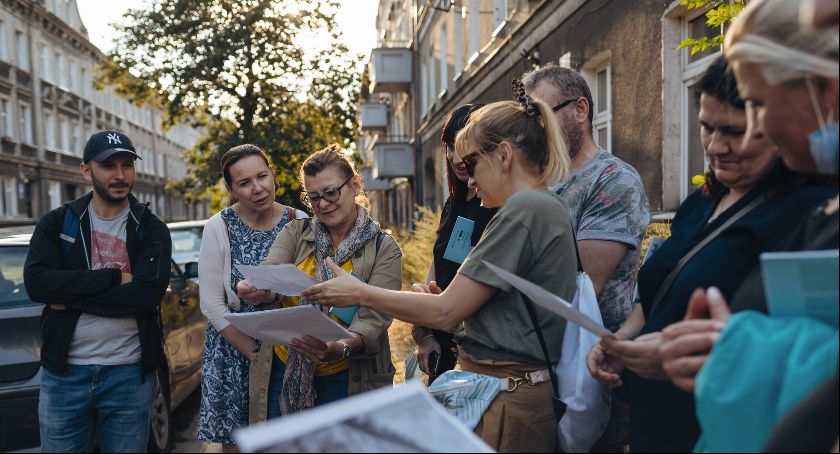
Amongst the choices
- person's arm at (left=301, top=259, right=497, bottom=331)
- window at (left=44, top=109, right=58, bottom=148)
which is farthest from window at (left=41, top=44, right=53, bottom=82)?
person's arm at (left=301, top=259, right=497, bottom=331)

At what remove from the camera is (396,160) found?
25.9 metres

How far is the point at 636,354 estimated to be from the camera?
1625 millimetres

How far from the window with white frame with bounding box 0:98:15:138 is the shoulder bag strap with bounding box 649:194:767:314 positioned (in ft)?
108

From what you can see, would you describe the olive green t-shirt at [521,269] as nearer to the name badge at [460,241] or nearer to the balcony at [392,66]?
the name badge at [460,241]

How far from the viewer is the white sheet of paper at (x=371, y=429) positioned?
0.98m

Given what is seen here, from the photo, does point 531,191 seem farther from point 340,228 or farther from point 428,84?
point 428,84

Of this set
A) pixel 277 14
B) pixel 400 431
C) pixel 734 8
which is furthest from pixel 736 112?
pixel 277 14

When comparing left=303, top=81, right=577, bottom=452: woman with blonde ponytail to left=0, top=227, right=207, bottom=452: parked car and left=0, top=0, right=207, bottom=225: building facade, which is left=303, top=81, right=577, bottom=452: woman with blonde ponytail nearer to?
left=0, top=227, right=207, bottom=452: parked car

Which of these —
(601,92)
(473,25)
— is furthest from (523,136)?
(473,25)

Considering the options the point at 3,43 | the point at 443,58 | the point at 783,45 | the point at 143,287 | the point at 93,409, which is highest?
the point at 3,43

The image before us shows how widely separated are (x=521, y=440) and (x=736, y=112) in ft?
3.31

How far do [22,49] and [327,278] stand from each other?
3425 centimetres

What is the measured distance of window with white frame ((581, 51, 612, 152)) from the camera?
8094 mm

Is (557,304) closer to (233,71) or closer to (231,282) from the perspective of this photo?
(231,282)
